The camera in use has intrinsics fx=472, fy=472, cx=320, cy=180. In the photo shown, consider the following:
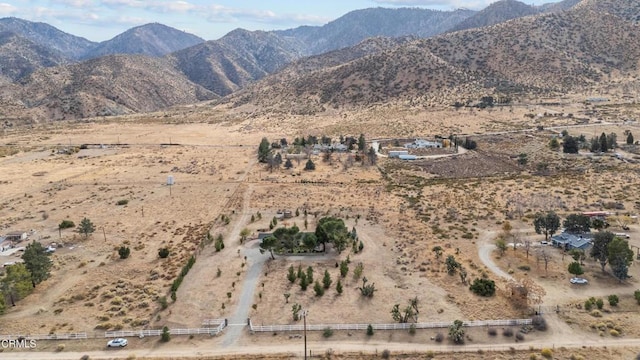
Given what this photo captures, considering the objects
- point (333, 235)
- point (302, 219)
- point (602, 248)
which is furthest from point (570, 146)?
point (333, 235)

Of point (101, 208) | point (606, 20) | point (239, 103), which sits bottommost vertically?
point (101, 208)

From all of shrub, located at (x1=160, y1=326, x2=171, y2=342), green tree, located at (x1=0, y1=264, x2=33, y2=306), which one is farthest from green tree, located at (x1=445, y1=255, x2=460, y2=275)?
green tree, located at (x1=0, y1=264, x2=33, y2=306)

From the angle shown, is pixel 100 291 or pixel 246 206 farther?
pixel 246 206

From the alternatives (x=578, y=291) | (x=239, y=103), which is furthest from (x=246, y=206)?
(x=239, y=103)

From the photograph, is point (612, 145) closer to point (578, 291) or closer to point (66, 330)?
point (578, 291)

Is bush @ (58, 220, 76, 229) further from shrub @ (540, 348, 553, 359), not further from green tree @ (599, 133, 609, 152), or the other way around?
green tree @ (599, 133, 609, 152)

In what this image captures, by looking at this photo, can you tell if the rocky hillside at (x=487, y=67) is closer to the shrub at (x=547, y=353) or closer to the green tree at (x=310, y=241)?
the green tree at (x=310, y=241)
